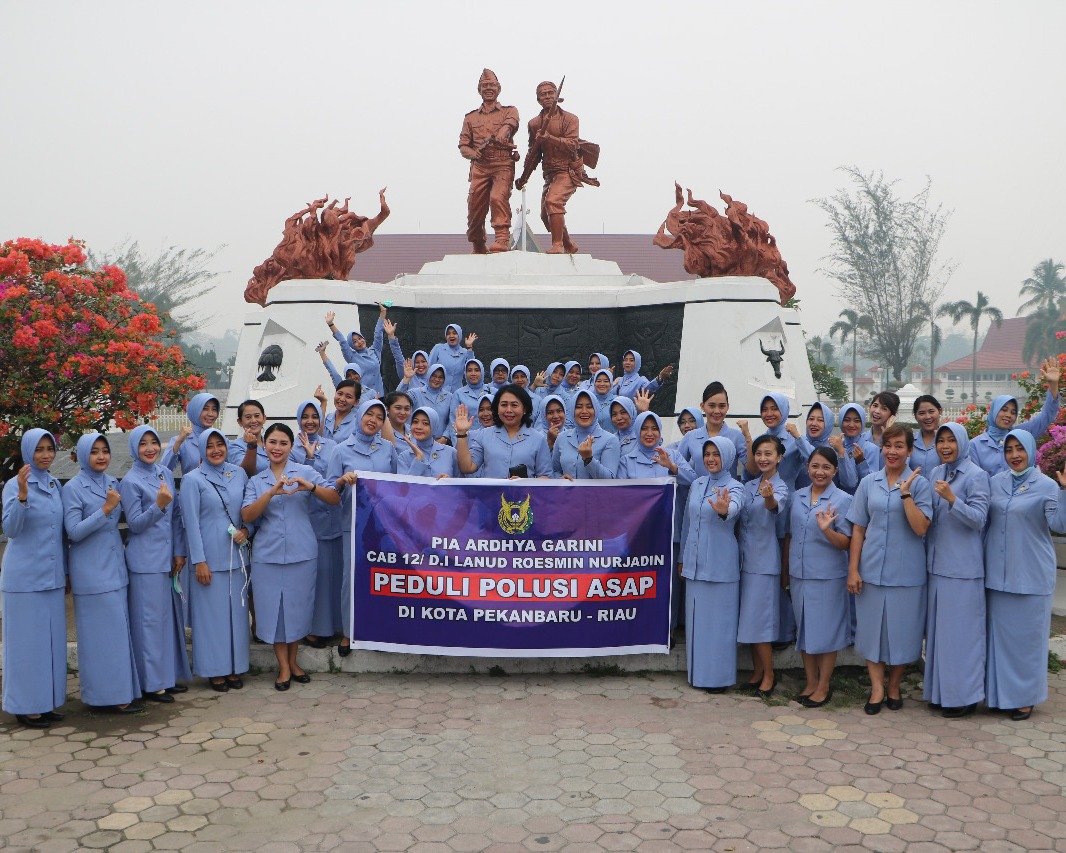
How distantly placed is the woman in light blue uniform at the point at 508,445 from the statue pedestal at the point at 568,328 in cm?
512

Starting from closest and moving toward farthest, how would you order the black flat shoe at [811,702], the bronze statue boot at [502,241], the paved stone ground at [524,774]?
the paved stone ground at [524,774], the black flat shoe at [811,702], the bronze statue boot at [502,241]

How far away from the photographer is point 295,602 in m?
5.11

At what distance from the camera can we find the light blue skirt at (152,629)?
4.84 meters

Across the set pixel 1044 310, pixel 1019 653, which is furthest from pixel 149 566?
pixel 1044 310

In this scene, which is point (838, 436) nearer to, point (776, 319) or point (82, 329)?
point (776, 319)

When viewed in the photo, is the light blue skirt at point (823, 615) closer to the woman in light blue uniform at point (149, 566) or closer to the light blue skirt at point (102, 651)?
the woman in light blue uniform at point (149, 566)

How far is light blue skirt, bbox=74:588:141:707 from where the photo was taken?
15.4ft

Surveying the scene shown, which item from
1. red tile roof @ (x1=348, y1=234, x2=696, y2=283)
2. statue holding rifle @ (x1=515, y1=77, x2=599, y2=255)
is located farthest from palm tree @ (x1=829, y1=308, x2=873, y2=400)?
statue holding rifle @ (x1=515, y1=77, x2=599, y2=255)

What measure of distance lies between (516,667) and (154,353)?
528cm

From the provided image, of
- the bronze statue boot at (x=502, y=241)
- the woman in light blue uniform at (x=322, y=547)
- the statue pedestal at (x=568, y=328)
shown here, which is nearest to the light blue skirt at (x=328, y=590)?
the woman in light blue uniform at (x=322, y=547)

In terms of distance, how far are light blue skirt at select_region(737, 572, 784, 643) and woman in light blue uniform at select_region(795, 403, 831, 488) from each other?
3.01 ft

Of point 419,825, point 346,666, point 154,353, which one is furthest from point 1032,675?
point 154,353

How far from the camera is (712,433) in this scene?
5734 mm

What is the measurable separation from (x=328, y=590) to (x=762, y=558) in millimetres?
2454
